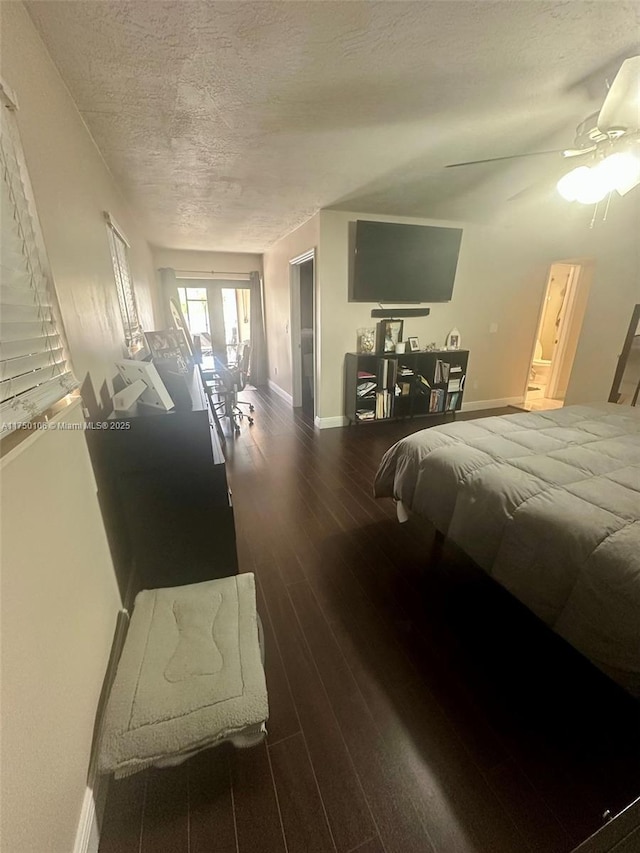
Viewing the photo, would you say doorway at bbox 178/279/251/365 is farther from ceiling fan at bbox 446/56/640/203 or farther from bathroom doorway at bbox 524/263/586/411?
bathroom doorway at bbox 524/263/586/411

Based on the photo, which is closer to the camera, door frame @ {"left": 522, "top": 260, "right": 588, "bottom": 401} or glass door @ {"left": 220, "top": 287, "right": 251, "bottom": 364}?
door frame @ {"left": 522, "top": 260, "right": 588, "bottom": 401}

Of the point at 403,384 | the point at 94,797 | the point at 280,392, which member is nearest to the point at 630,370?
the point at 403,384

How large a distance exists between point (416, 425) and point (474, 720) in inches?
128

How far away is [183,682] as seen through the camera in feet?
3.51

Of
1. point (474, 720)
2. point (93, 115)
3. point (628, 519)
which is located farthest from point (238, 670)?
point (93, 115)

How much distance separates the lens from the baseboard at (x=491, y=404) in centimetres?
489

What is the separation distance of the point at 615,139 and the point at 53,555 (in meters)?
3.04

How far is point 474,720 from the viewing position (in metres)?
1.17

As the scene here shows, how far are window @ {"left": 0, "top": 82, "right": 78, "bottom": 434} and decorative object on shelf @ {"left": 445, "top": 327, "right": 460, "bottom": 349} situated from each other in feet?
14.2

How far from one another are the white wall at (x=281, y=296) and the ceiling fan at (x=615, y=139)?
2.35m

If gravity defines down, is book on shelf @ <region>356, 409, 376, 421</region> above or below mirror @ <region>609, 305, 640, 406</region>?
below

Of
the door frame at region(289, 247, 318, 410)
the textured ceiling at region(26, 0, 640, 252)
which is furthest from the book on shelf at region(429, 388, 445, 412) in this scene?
the textured ceiling at region(26, 0, 640, 252)

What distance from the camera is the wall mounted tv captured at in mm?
3619

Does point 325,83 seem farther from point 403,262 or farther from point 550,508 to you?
point 403,262
